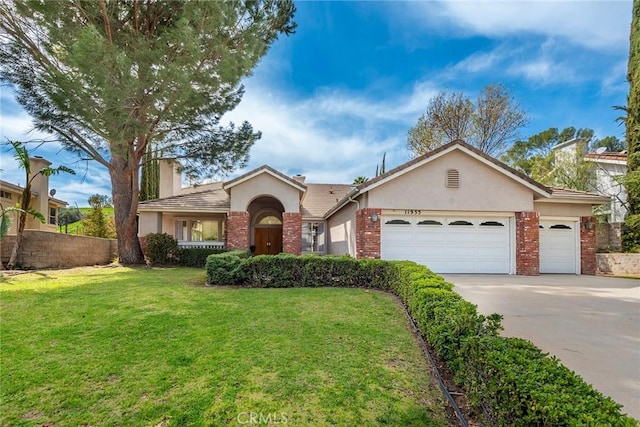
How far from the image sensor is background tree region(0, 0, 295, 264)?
38.2 feet

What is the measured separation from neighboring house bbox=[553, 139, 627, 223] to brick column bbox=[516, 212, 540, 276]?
1180cm

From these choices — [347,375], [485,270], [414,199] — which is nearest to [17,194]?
[414,199]

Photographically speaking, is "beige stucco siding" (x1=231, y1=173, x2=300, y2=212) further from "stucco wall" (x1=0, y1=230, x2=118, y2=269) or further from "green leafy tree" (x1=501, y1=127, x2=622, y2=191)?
"green leafy tree" (x1=501, y1=127, x2=622, y2=191)

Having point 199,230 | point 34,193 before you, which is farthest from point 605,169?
point 34,193

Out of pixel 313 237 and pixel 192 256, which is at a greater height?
pixel 313 237

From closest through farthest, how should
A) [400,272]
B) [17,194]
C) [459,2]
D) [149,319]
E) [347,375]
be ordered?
[347,375] < [149,319] < [400,272] < [459,2] < [17,194]

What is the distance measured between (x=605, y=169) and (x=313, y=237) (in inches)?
818

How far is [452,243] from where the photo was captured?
44.7ft

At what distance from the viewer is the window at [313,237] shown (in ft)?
73.8

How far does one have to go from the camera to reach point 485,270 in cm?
1359

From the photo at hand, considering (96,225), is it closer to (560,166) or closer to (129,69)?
(129,69)

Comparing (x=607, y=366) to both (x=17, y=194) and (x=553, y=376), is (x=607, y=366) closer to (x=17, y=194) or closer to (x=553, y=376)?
(x=553, y=376)

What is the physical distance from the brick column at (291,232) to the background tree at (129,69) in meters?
5.43

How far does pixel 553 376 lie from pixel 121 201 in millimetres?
18187
